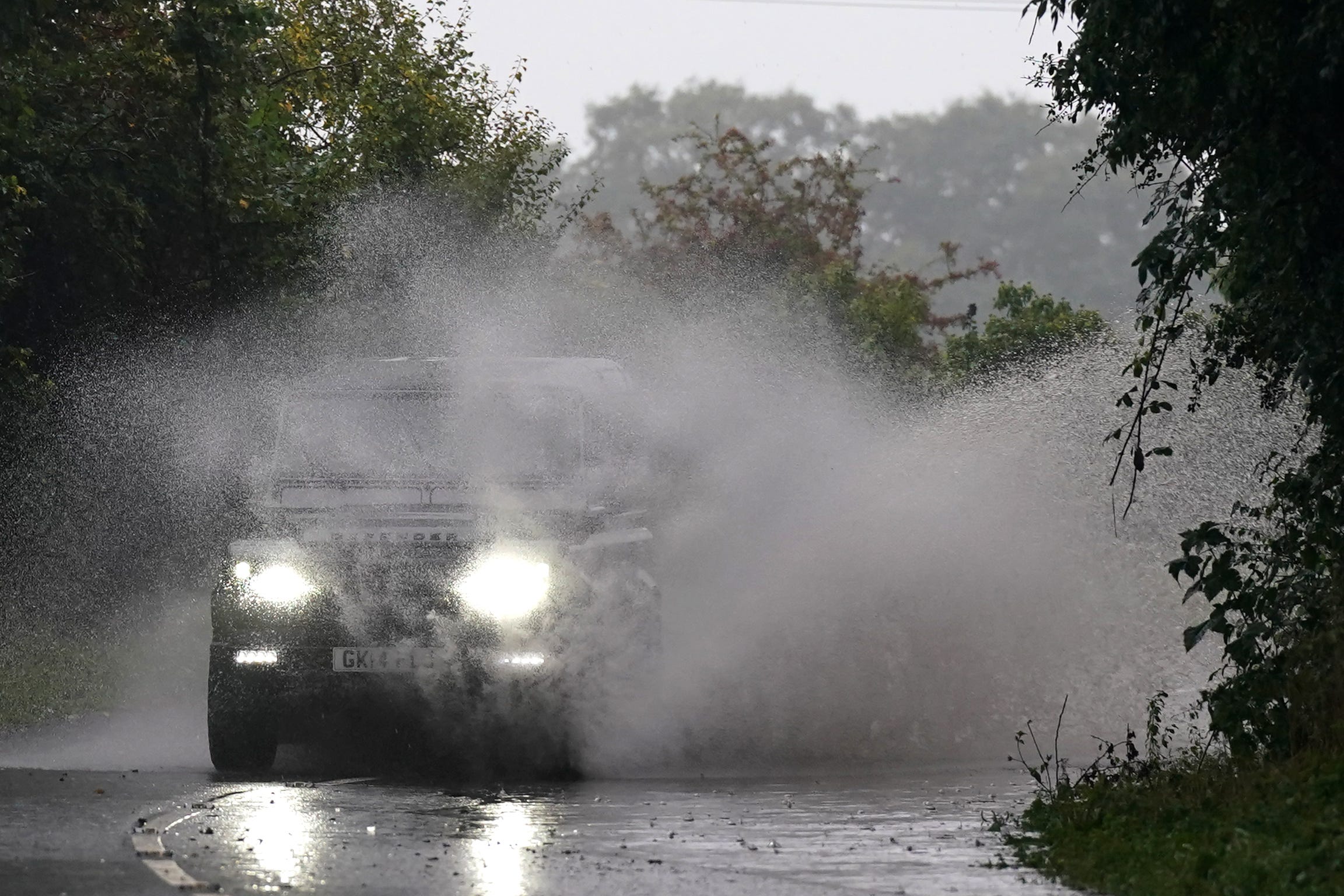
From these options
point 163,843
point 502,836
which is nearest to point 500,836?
point 502,836

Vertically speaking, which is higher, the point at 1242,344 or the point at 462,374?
the point at 462,374

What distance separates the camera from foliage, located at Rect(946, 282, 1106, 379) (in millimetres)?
33344

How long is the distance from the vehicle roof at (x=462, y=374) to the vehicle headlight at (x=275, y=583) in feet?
5.92

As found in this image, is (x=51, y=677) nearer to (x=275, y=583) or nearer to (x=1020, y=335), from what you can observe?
(x=275, y=583)

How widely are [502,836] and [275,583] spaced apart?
3.38 metres

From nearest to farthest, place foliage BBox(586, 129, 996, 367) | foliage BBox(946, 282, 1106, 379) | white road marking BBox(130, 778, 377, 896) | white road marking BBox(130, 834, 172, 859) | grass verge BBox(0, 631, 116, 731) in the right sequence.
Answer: white road marking BBox(130, 778, 377, 896), white road marking BBox(130, 834, 172, 859), grass verge BBox(0, 631, 116, 731), foliage BBox(946, 282, 1106, 379), foliage BBox(586, 129, 996, 367)

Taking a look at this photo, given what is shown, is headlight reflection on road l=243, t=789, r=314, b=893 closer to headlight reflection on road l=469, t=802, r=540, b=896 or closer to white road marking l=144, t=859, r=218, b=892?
white road marking l=144, t=859, r=218, b=892

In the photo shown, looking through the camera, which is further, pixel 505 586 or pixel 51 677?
pixel 51 677

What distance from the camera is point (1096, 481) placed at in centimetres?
2058

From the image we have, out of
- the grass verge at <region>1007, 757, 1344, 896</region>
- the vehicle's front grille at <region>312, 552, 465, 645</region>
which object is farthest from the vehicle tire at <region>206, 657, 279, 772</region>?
the grass verge at <region>1007, 757, 1344, 896</region>

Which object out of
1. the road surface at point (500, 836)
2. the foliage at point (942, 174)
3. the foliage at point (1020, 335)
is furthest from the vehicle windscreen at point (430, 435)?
the foliage at point (942, 174)

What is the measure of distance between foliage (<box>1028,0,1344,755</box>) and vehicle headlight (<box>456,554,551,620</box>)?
3.61 m

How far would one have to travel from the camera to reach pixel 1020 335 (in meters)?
35.2

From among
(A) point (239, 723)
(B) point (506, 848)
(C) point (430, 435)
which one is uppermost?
(C) point (430, 435)
